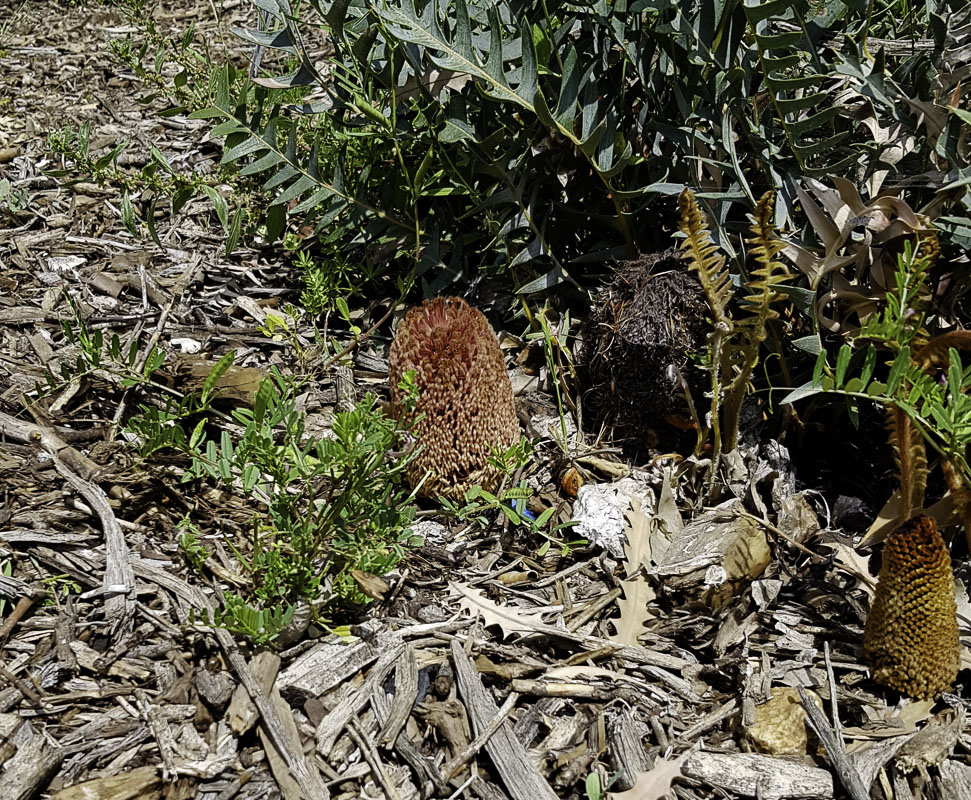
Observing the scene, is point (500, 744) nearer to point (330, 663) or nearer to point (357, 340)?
point (330, 663)

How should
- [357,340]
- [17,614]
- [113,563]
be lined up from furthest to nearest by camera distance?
1. [357,340]
2. [113,563]
3. [17,614]

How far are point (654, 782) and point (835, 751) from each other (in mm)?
386

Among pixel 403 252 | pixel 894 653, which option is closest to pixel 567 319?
pixel 403 252

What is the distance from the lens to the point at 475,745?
1.91 metres

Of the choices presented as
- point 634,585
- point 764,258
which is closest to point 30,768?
point 634,585

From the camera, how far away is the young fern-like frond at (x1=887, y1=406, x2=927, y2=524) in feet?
6.83

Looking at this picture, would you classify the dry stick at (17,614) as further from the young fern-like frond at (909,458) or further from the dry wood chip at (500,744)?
the young fern-like frond at (909,458)

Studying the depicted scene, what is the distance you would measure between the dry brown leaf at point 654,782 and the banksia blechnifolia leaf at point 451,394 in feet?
3.05

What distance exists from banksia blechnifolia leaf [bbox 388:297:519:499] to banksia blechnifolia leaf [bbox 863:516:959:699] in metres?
1.05

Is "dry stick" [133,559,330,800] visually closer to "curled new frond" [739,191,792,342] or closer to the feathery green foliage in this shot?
the feathery green foliage

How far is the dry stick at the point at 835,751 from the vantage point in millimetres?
1826

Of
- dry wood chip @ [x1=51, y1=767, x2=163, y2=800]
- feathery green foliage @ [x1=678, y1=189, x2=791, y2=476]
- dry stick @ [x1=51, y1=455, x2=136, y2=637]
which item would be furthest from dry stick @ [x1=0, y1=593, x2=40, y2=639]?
feathery green foliage @ [x1=678, y1=189, x2=791, y2=476]

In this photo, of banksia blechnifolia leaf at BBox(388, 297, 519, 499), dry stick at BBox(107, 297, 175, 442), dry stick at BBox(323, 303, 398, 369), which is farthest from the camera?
dry stick at BBox(323, 303, 398, 369)

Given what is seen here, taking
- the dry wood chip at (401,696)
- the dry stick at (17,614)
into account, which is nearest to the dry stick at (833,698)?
the dry wood chip at (401,696)
